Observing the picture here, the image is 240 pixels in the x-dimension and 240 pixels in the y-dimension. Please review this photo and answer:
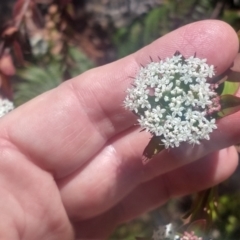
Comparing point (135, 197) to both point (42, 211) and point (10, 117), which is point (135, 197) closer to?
point (42, 211)

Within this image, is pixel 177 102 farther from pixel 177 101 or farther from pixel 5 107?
pixel 5 107

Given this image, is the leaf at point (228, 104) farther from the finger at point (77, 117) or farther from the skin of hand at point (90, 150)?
the finger at point (77, 117)

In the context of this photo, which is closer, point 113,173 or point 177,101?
point 177,101

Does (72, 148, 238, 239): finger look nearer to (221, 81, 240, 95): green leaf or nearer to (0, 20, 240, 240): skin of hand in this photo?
(0, 20, 240, 240): skin of hand

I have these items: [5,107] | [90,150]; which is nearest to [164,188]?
[90,150]

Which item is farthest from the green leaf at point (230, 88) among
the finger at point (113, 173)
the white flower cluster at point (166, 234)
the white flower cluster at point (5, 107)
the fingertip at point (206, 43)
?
the white flower cluster at point (5, 107)

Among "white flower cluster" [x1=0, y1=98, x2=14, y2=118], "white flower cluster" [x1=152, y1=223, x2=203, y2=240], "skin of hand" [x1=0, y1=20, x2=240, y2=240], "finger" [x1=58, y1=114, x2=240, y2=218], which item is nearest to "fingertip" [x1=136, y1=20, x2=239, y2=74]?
"skin of hand" [x1=0, y1=20, x2=240, y2=240]
